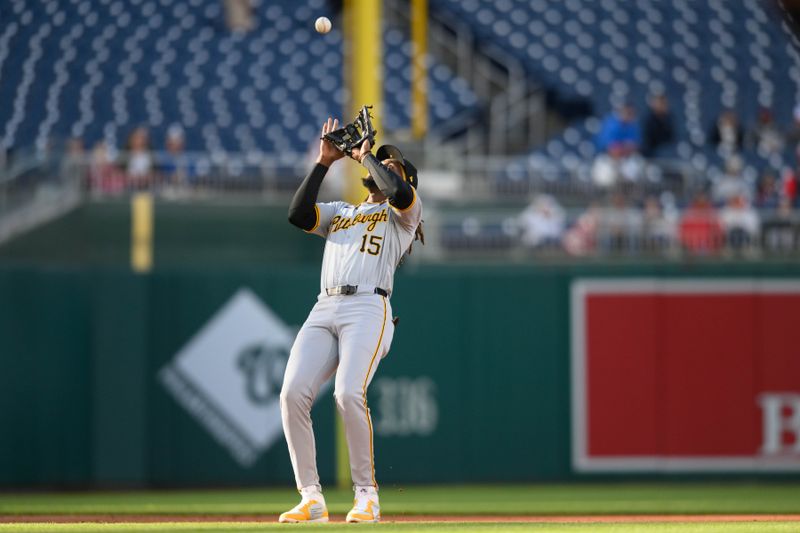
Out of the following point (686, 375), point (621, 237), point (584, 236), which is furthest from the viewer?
point (584, 236)

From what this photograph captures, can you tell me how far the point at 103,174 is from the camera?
36.6ft

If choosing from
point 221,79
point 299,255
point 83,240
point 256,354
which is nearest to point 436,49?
point 221,79

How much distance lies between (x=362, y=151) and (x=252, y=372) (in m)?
4.26

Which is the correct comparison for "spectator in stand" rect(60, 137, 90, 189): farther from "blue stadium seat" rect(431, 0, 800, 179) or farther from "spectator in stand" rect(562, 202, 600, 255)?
"blue stadium seat" rect(431, 0, 800, 179)

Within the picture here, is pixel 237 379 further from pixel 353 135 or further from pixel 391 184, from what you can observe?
pixel 391 184

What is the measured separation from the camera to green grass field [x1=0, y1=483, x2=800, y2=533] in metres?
5.29

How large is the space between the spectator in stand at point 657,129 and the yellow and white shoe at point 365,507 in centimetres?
802

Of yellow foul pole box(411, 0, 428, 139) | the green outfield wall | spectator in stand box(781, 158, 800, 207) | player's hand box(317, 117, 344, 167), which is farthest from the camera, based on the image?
yellow foul pole box(411, 0, 428, 139)

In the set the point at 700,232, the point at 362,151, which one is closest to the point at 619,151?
the point at 700,232

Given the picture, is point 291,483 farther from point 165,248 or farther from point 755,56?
point 755,56

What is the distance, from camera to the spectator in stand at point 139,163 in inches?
441

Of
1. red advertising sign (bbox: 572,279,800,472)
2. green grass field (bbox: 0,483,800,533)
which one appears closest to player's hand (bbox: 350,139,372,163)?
green grass field (bbox: 0,483,800,533)

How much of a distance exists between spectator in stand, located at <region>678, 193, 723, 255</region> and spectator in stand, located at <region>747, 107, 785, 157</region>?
9.40 ft

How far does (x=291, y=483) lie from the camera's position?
9.34 meters
